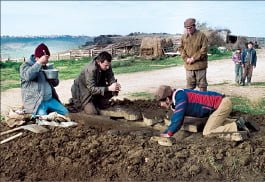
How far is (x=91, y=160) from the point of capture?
3.89m

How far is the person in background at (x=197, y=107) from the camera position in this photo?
13.0ft

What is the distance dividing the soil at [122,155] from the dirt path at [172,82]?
3.23 m

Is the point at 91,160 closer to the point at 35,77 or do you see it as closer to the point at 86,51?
the point at 35,77

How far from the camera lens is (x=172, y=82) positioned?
10.9 m

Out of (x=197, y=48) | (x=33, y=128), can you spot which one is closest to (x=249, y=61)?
(x=197, y=48)

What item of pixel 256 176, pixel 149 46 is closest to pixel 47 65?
pixel 256 176

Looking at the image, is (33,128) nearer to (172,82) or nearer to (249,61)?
(249,61)

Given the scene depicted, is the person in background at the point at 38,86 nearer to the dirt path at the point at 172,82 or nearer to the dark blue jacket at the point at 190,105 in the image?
the dark blue jacket at the point at 190,105

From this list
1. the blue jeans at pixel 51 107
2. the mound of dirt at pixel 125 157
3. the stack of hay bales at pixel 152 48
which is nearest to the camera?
the mound of dirt at pixel 125 157

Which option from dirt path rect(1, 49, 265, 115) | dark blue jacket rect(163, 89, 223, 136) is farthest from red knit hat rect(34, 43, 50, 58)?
dirt path rect(1, 49, 265, 115)

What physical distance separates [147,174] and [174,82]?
748cm

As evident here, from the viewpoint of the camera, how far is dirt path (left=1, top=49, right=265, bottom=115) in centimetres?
829

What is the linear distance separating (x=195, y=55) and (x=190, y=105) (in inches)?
91.0

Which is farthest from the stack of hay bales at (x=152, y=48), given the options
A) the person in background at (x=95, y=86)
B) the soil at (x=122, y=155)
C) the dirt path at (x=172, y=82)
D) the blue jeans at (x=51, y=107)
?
the soil at (x=122, y=155)
